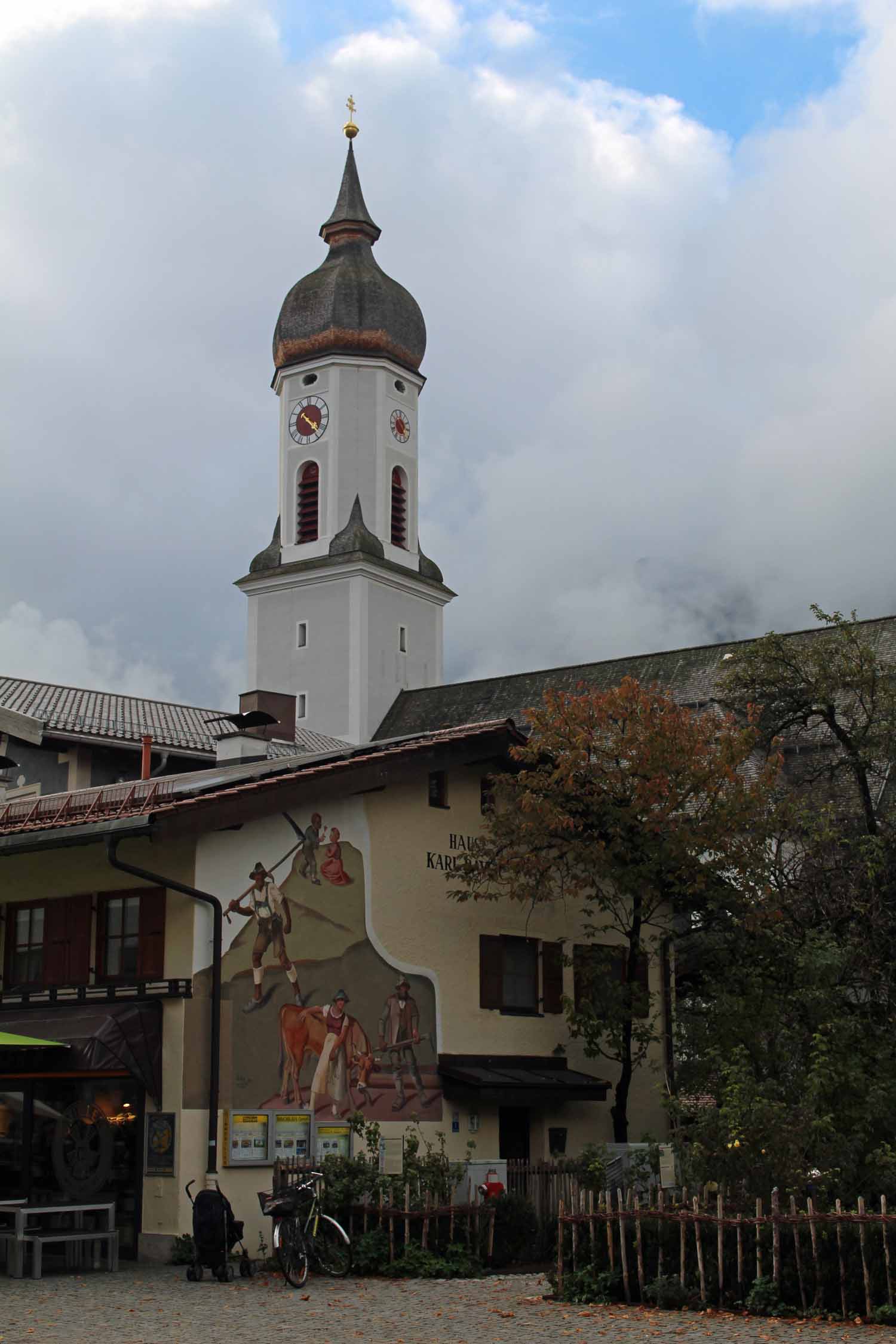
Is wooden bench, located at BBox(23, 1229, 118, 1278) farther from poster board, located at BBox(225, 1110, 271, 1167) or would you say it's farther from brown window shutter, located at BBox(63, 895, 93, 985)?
brown window shutter, located at BBox(63, 895, 93, 985)

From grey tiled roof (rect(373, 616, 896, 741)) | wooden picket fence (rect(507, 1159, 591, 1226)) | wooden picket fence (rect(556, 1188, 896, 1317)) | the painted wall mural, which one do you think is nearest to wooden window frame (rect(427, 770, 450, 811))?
the painted wall mural

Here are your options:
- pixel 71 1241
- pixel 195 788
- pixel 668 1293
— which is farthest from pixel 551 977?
pixel 668 1293

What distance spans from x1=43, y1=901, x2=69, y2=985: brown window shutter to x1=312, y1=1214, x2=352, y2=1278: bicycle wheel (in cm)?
552

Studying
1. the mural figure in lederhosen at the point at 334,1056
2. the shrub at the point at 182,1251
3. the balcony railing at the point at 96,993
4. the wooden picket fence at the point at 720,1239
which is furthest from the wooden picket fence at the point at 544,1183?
the balcony railing at the point at 96,993

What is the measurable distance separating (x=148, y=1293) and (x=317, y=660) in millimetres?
49580

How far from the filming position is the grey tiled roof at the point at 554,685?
49438 mm

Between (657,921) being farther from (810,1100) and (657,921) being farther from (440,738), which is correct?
(810,1100)

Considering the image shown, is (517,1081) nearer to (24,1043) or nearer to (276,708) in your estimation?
(24,1043)

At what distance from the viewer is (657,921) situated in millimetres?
28203

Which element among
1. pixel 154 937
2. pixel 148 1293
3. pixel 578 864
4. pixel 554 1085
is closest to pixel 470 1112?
pixel 554 1085

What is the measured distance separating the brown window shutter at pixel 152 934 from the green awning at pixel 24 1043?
148cm

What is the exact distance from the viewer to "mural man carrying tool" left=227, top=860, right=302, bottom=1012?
22.1 m

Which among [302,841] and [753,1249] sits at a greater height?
[302,841]

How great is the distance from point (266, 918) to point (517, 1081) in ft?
15.8
